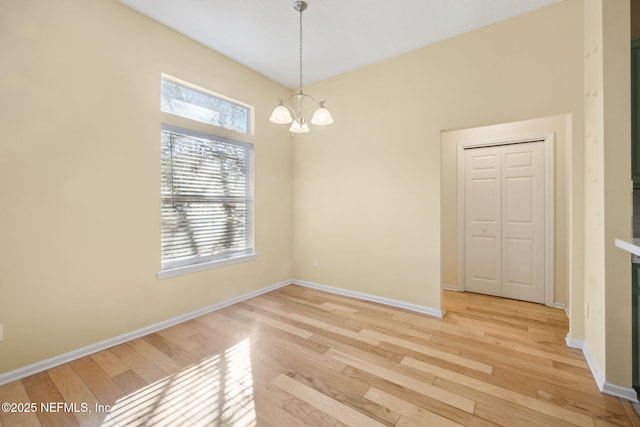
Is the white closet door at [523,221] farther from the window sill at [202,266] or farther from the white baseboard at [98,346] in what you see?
the white baseboard at [98,346]

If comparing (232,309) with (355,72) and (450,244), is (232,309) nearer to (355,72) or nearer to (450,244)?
(450,244)

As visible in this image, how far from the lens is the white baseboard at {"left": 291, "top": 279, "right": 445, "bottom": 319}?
10.2ft

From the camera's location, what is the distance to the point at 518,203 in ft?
11.8

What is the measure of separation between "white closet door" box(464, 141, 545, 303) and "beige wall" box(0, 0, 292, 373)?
3888 mm

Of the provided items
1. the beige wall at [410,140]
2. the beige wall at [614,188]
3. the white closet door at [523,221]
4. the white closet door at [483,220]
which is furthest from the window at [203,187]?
the white closet door at [523,221]

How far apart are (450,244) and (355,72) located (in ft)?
9.63

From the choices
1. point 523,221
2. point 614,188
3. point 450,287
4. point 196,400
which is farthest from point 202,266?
point 523,221

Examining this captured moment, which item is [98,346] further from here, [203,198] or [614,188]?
[614,188]

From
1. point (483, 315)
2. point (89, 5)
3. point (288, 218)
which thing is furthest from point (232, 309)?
point (89, 5)

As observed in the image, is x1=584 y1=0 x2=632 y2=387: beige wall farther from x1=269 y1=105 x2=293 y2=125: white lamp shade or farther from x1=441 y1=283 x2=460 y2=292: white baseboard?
x1=269 y1=105 x2=293 y2=125: white lamp shade

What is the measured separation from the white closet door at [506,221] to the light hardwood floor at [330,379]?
821 millimetres

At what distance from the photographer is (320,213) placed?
405 centimetres

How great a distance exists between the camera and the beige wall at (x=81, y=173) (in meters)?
1.94

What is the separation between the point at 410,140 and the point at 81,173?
3.35 meters
